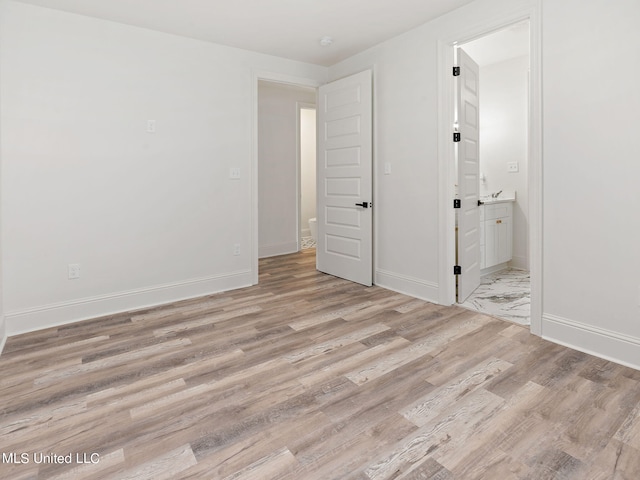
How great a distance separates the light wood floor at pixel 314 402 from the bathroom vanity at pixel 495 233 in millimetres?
1578

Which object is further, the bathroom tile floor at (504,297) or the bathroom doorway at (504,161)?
the bathroom doorway at (504,161)

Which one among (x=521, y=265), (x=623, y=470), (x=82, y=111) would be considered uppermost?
(x=82, y=111)

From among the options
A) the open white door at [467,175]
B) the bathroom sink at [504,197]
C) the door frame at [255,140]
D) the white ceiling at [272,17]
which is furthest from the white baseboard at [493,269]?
the white ceiling at [272,17]

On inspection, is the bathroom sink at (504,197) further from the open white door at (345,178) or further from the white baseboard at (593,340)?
the white baseboard at (593,340)

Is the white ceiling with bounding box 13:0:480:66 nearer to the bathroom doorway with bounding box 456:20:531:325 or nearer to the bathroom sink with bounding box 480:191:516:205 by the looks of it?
the bathroom doorway with bounding box 456:20:531:325

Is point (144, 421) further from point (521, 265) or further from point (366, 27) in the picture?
point (521, 265)

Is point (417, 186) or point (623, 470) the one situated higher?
point (417, 186)

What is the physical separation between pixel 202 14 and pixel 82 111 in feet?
4.19

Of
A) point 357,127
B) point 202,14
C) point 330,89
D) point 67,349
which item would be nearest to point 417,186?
point 357,127

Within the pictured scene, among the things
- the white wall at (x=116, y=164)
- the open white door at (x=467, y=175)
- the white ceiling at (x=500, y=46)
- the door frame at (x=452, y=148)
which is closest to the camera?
the door frame at (x=452, y=148)

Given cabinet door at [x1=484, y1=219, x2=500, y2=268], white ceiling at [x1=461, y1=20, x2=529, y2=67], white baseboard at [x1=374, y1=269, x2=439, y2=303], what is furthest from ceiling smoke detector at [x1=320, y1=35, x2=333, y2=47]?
cabinet door at [x1=484, y1=219, x2=500, y2=268]

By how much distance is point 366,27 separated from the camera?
3.40 metres

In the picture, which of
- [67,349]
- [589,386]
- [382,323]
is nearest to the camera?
[589,386]

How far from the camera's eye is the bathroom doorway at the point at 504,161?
4.31m
